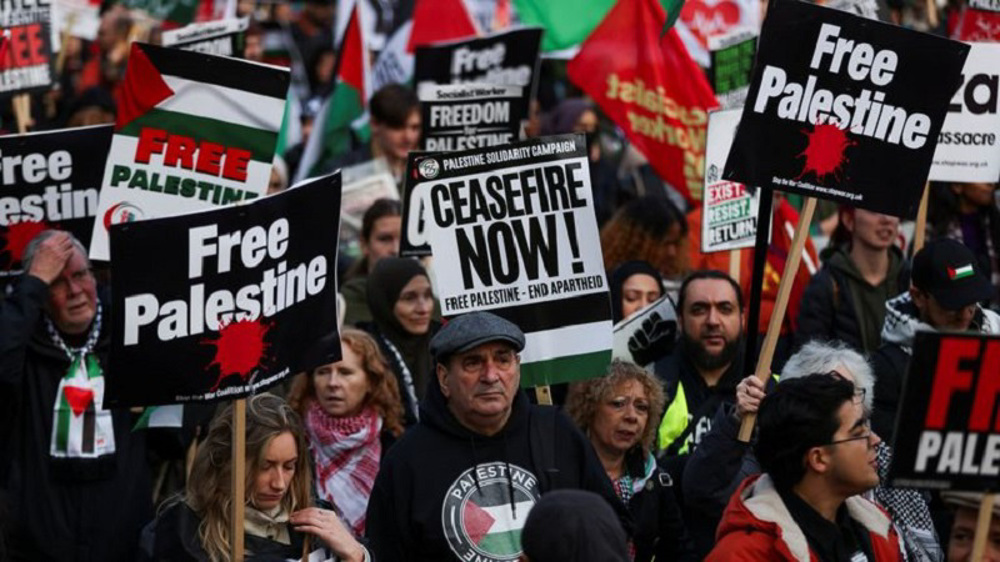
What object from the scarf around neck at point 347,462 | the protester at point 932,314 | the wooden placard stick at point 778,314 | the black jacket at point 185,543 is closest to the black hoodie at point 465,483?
the black jacket at point 185,543

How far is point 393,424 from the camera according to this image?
8.42 metres

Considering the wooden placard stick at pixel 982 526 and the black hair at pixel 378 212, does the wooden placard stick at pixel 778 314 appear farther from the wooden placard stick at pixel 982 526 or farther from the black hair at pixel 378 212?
the black hair at pixel 378 212

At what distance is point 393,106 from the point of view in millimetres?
12406

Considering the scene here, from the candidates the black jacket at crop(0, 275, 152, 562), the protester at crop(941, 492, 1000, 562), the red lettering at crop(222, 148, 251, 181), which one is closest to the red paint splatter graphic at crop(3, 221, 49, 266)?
the black jacket at crop(0, 275, 152, 562)

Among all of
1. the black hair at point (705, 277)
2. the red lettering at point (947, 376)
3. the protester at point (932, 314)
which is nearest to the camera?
the red lettering at point (947, 376)

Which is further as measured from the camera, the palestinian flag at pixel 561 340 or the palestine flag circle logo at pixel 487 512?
the palestinian flag at pixel 561 340

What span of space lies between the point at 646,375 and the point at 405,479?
162cm

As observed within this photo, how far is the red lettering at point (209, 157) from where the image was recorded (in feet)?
27.6

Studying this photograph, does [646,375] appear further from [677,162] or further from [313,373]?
[677,162]

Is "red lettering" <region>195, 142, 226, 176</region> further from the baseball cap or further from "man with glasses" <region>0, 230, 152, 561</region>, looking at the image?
the baseball cap

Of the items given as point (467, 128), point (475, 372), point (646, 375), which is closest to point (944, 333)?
point (475, 372)

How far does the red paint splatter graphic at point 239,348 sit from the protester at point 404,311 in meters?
2.60

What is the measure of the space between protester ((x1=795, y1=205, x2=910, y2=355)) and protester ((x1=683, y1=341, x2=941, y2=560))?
2367 millimetres

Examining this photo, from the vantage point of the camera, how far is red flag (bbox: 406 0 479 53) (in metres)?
14.3
